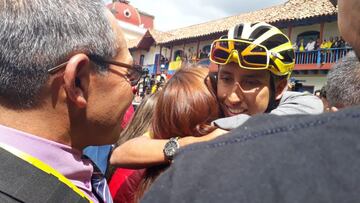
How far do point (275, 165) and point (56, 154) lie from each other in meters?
1.01

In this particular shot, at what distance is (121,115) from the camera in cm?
153

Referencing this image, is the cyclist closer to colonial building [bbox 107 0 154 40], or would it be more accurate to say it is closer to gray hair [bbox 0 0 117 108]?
gray hair [bbox 0 0 117 108]

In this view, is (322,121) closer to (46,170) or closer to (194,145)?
(194,145)

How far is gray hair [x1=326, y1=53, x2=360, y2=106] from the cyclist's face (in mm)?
758

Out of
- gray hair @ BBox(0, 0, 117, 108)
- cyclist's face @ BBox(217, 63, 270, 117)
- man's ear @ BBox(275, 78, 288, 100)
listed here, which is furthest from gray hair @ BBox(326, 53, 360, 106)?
gray hair @ BBox(0, 0, 117, 108)

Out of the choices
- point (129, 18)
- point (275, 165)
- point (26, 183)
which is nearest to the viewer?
point (275, 165)

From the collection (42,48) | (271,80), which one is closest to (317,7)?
(271,80)

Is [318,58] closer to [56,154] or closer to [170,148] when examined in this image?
[170,148]

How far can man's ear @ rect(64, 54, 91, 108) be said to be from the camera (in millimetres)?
1266

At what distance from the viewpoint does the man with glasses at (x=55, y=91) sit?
44.5 inches

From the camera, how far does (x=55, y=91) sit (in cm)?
129

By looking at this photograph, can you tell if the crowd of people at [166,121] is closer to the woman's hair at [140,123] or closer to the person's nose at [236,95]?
the person's nose at [236,95]

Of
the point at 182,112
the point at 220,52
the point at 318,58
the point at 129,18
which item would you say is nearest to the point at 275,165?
the point at 182,112

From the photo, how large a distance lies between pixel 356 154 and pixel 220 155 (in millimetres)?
179
